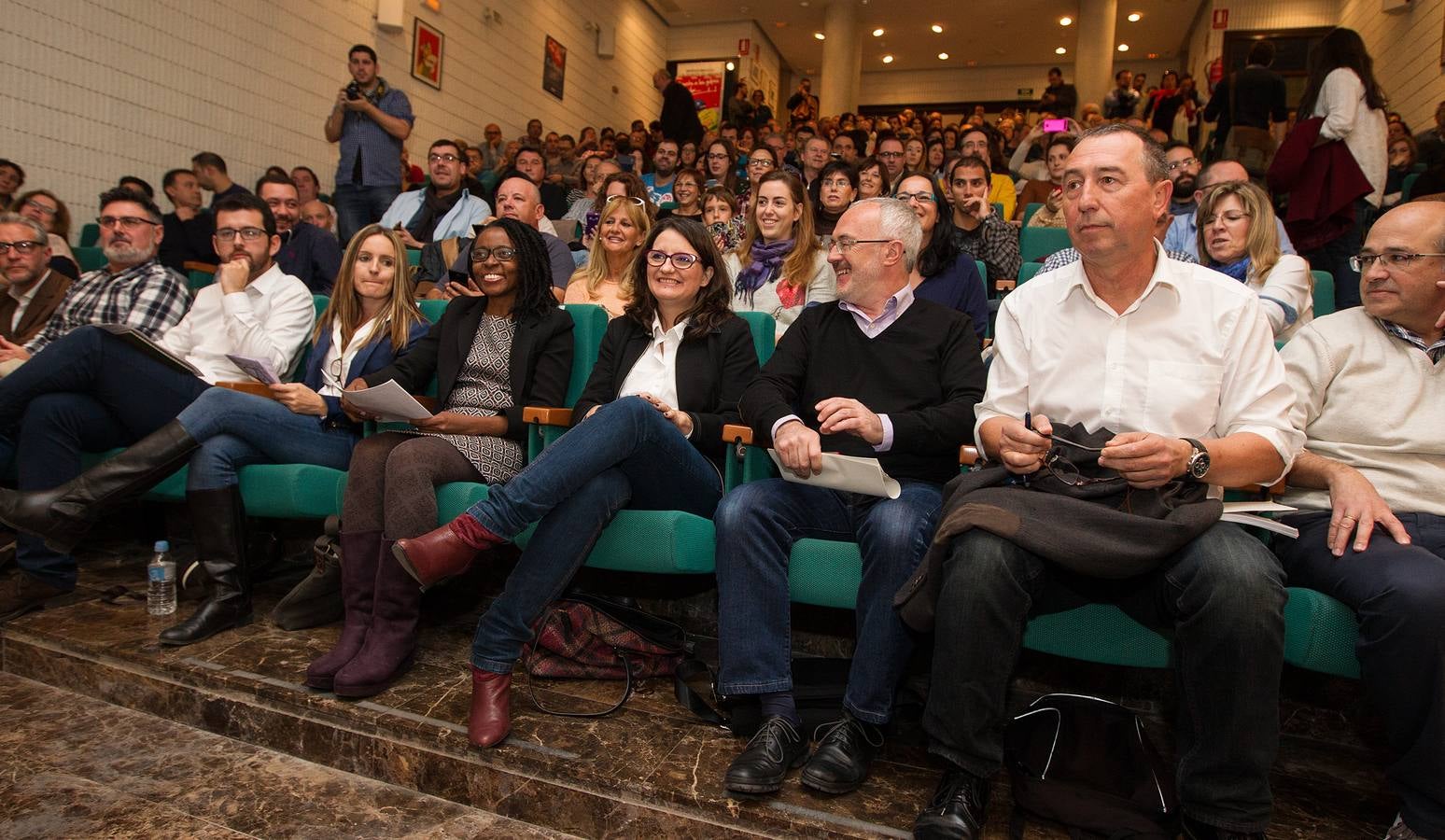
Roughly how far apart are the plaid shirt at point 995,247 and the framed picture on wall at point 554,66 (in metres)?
7.73

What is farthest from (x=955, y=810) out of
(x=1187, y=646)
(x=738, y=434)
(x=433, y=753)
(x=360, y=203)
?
(x=360, y=203)

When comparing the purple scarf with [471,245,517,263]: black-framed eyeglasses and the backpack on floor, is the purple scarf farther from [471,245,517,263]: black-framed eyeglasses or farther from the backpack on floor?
the backpack on floor

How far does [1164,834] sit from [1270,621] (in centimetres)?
36

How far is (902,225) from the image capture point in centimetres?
193

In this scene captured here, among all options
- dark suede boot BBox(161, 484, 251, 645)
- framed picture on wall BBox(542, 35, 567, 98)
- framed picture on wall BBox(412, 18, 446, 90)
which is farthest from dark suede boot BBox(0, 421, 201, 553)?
framed picture on wall BBox(542, 35, 567, 98)

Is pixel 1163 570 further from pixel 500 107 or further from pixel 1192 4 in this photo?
pixel 1192 4

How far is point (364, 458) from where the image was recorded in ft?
6.42

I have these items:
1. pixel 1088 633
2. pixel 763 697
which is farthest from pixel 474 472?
pixel 1088 633

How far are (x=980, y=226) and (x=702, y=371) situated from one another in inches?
73.8

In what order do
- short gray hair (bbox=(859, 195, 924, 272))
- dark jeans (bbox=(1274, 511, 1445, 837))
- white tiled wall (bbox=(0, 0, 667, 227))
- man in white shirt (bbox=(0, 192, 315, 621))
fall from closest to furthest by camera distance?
dark jeans (bbox=(1274, 511, 1445, 837)) → short gray hair (bbox=(859, 195, 924, 272)) → man in white shirt (bbox=(0, 192, 315, 621)) → white tiled wall (bbox=(0, 0, 667, 227))

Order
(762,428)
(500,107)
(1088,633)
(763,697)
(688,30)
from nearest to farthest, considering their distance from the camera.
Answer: (1088,633) → (763,697) → (762,428) → (500,107) → (688,30)

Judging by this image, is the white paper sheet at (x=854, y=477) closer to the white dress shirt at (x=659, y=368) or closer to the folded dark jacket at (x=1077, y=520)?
the folded dark jacket at (x=1077, y=520)

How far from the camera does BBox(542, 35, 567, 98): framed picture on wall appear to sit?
9930 mm

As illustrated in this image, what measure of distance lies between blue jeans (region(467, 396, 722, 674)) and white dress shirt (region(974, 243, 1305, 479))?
0.76 meters
